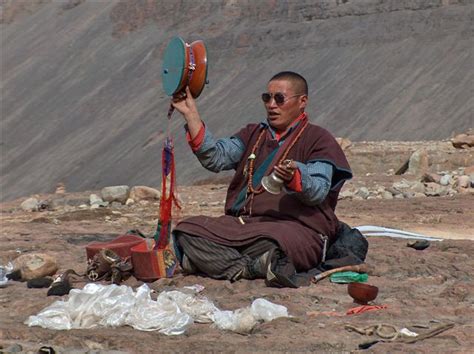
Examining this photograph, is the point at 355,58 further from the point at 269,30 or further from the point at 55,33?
the point at 55,33

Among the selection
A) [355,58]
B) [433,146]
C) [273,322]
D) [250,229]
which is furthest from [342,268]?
[355,58]

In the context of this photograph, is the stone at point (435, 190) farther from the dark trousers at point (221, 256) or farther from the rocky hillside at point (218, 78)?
the rocky hillside at point (218, 78)

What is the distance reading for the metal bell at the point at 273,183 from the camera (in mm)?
6270

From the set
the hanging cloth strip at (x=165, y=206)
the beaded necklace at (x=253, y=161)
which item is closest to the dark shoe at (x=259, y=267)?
the beaded necklace at (x=253, y=161)

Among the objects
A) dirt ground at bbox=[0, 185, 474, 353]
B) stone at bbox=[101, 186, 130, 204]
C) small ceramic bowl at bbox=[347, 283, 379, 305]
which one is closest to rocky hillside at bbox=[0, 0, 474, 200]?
stone at bbox=[101, 186, 130, 204]

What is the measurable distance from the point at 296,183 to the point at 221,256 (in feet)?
2.39

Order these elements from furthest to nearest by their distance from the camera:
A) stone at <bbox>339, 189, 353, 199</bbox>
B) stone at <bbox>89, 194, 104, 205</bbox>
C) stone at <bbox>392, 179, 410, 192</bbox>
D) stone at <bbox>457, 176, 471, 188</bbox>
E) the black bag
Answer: stone at <bbox>89, 194, 104, 205</bbox> < stone at <bbox>392, 179, 410, 192</bbox> < stone at <bbox>457, 176, 471, 188</bbox> < stone at <bbox>339, 189, 353, 199</bbox> < the black bag

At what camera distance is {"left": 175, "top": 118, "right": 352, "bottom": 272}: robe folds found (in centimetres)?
666

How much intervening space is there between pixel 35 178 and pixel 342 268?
28.6 m

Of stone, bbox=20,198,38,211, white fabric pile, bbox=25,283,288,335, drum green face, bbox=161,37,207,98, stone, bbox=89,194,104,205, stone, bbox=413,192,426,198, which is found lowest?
stone, bbox=20,198,38,211

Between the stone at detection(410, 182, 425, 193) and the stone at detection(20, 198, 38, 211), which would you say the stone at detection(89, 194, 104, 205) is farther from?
the stone at detection(410, 182, 425, 193)

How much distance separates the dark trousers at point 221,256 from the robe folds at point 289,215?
4 centimetres

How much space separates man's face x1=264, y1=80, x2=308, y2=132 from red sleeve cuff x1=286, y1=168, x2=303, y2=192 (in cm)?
69

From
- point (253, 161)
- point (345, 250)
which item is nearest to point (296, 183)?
point (253, 161)
